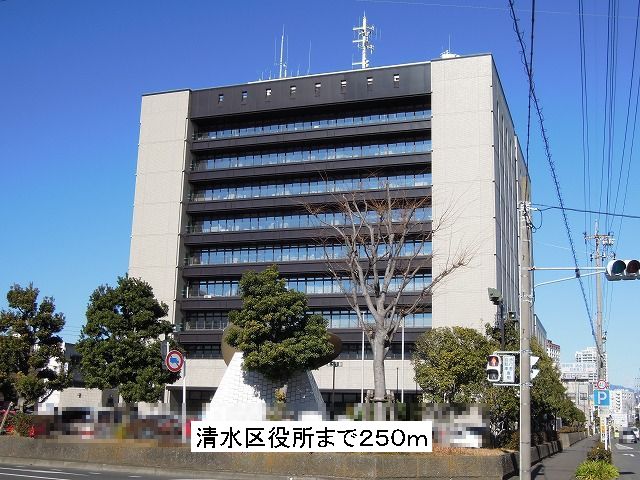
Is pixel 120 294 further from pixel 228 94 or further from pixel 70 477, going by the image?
pixel 228 94

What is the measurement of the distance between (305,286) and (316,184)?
358 inches

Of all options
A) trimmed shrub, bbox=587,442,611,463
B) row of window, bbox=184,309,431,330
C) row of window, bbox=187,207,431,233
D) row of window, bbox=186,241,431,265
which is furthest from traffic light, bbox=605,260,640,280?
row of window, bbox=187,207,431,233

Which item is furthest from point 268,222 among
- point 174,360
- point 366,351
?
point 174,360

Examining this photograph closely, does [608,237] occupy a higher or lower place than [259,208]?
lower

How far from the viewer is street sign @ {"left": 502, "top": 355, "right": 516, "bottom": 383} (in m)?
18.5

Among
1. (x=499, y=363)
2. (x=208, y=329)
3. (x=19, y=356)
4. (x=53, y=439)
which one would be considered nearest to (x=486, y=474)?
(x=499, y=363)

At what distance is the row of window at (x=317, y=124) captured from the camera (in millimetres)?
59906

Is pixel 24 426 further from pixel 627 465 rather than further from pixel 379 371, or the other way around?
pixel 627 465

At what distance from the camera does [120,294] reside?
113ft

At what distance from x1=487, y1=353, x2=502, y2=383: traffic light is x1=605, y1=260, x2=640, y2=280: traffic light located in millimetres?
3550

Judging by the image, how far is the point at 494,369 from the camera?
17766 millimetres

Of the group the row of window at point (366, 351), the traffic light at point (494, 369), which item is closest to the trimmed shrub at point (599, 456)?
→ the traffic light at point (494, 369)

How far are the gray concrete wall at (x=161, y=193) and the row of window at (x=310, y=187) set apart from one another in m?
2.72

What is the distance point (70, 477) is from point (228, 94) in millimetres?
50642
